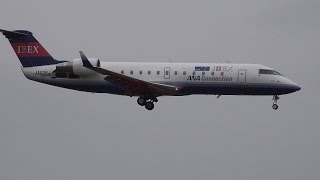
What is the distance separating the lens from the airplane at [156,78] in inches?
2064

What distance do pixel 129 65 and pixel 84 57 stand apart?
4.23 metres

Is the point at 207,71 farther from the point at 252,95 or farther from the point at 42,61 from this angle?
the point at 42,61

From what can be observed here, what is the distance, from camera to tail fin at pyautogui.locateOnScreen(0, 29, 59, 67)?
187 ft

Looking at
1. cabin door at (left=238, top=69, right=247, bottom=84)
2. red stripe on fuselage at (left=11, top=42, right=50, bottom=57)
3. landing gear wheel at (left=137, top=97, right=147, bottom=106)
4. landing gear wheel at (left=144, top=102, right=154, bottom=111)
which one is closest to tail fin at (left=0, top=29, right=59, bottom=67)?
red stripe on fuselage at (left=11, top=42, right=50, bottom=57)

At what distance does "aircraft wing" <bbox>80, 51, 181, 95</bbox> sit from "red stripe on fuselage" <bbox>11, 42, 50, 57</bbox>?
652cm

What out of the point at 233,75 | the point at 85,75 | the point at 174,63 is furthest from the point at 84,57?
the point at 233,75

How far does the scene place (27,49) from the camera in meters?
57.7

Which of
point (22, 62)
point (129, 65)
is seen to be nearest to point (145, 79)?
point (129, 65)

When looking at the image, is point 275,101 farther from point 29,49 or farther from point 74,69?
point 29,49

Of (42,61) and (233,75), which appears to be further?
(42,61)

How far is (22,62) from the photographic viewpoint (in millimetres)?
57562

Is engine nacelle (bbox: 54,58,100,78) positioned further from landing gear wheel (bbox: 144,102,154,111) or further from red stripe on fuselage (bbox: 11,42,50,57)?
landing gear wheel (bbox: 144,102,154,111)

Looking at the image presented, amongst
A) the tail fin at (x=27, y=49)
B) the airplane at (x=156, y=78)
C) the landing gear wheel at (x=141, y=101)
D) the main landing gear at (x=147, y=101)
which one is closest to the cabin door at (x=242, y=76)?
the airplane at (x=156, y=78)

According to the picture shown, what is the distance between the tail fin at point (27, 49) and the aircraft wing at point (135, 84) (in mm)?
5776
